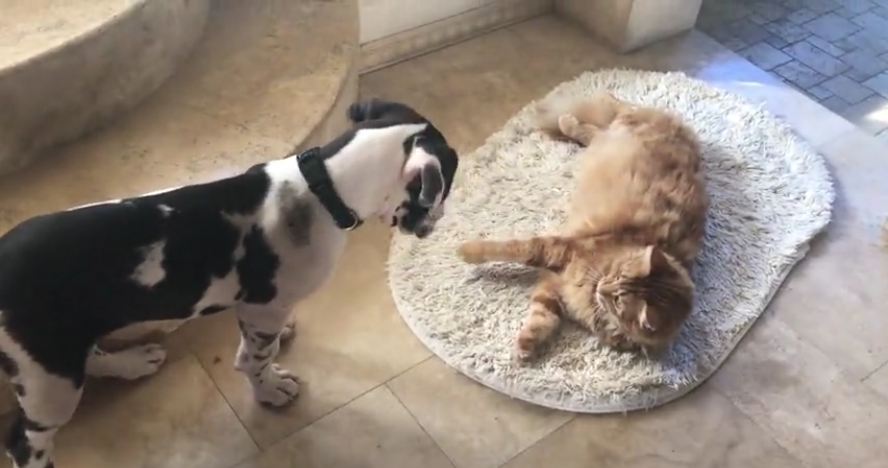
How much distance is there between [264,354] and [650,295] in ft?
2.71

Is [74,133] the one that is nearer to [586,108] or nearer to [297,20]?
[297,20]

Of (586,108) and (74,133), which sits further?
(586,108)

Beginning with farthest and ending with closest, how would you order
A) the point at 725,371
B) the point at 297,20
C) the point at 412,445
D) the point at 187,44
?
1. the point at 297,20
2. the point at 187,44
3. the point at 725,371
4. the point at 412,445

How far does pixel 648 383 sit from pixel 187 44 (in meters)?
1.43

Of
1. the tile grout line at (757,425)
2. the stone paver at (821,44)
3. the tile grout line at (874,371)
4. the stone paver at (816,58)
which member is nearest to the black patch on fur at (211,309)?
the tile grout line at (757,425)

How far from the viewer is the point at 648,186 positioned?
2.13m

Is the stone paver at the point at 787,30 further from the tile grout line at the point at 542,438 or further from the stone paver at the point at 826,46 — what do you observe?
the tile grout line at the point at 542,438

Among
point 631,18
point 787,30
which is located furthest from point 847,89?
point 631,18

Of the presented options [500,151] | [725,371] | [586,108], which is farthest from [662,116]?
[725,371]

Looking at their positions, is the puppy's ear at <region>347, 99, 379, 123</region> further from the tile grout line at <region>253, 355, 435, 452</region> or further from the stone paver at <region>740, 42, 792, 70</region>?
the stone paver at <region>740, 42, 792, 70</region>

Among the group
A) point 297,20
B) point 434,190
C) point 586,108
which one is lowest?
point 586,108

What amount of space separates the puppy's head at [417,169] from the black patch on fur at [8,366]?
0.66 metres

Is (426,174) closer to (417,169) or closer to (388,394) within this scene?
(417,169)

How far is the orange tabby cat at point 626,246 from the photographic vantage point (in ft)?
6.32
